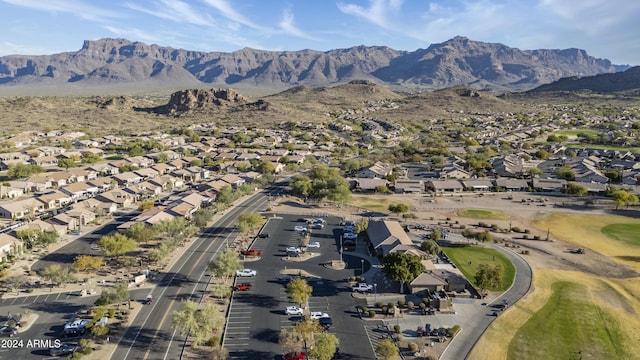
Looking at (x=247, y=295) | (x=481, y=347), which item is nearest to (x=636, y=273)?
(x=481, y=347)

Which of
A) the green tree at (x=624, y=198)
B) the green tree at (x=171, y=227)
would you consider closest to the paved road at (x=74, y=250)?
the green tree at (x=171, y=227)

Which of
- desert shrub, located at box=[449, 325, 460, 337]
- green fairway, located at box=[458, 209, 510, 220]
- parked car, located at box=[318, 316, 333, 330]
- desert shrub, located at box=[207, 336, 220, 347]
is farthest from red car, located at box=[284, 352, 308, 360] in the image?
green fairway, located at box=[458, 209, 510, 220]

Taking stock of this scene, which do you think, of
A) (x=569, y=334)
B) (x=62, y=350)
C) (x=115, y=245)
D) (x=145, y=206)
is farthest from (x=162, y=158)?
(x=569, y=334)

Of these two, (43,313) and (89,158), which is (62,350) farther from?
(89,158)

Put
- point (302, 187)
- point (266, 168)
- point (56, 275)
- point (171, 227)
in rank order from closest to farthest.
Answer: point (56, 275) → point (171, 227) → point (302, 187) → point (266, 168)

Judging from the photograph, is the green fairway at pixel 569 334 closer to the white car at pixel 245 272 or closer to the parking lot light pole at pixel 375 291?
the parking lot light pole at pixel 375 291

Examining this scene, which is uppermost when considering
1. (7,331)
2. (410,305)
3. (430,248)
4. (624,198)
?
(624,198)

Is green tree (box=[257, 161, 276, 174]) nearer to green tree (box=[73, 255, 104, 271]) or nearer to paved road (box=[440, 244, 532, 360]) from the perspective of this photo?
green tree (box=[73, 255, 104, 271])
